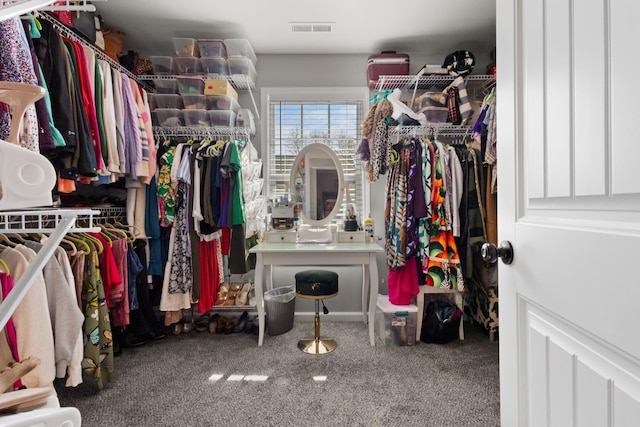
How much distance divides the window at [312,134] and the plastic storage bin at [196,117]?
570mm

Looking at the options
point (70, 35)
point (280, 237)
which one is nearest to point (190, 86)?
point (70, 35)

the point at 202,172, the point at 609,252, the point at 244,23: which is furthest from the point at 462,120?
the point at 609,252

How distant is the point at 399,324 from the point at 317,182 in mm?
1402

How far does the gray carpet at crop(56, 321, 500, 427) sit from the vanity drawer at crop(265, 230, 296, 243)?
2.60ft

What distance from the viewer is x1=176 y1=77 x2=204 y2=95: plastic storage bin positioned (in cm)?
249

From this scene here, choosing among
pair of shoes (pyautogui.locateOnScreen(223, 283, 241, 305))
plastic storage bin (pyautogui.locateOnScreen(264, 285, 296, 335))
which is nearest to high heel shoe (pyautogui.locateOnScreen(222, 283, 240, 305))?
pair of shoes (pyautogui.locateOnScreen(223, 283, 241, 305))

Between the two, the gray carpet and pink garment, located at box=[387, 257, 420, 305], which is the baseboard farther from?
pink garment, located at box=[387, 257, 420, 305]

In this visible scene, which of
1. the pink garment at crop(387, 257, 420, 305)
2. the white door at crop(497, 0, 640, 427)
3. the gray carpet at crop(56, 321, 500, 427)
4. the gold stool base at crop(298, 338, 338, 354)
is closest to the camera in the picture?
the white door at crop(497, 0, 640, 427)

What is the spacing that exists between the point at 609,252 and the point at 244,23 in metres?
2.69

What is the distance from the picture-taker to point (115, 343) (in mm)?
2195

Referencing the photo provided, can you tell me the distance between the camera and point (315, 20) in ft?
7.78

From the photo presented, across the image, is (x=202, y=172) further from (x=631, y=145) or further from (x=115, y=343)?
(x=631, y=145)

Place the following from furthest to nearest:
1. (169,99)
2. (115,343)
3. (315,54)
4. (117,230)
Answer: (315,54)
(169,99)
(115,343)
(117,230)

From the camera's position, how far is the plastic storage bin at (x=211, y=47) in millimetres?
2473
